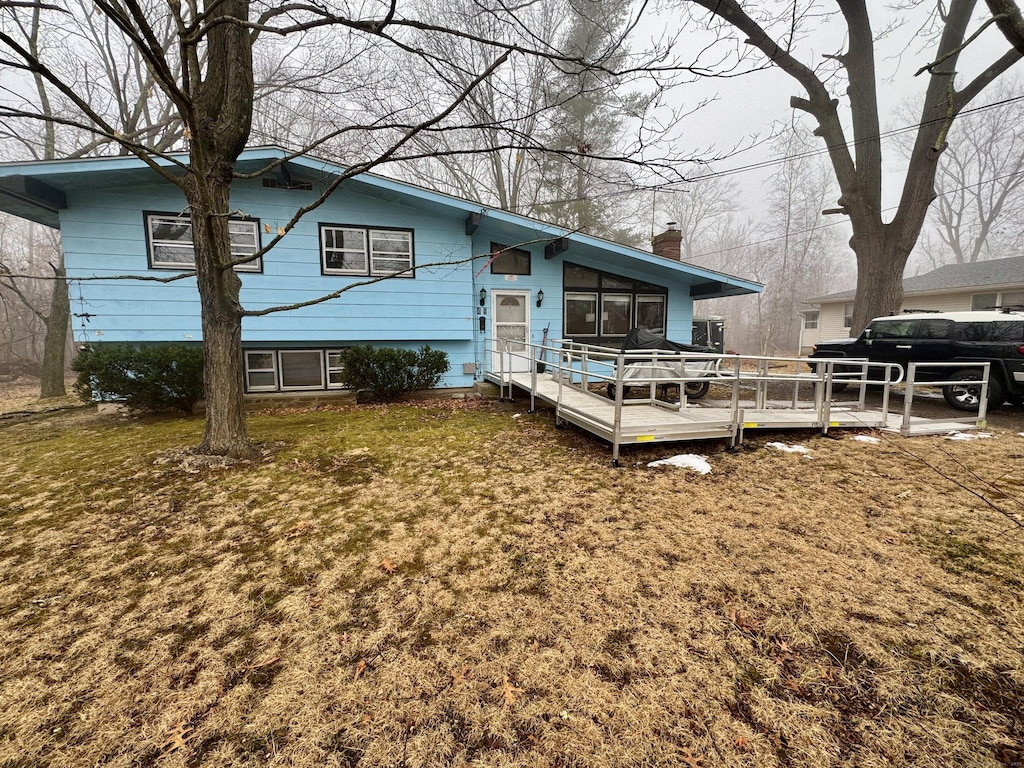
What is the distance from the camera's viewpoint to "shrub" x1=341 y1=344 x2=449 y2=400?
8.27m

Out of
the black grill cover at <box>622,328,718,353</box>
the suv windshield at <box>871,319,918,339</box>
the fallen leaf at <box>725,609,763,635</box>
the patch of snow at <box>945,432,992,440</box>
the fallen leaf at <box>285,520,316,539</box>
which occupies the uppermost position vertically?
the suv windshield at <box>871,319,918,339</box>

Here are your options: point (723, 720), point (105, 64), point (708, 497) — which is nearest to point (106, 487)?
point (723, 720)

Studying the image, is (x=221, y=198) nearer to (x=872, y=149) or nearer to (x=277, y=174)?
(x=277, y=174)

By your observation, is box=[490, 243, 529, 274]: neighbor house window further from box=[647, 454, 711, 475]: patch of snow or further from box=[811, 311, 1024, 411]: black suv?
box=[811, 311, 1024, 411]: black suv

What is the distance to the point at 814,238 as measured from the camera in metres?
31.8

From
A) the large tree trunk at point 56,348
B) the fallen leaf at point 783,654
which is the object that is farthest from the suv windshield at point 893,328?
the large tree trunk at point 56,348

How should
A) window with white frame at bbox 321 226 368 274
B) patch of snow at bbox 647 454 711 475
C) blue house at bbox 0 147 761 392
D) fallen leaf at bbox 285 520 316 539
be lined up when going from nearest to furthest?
fallen leaf at bbox 285 520 316 539, patch of snow at bbox 647 454 711 475, blue house at bbox 0 147 761 392, window with white frame at bbox 321 226 368 274

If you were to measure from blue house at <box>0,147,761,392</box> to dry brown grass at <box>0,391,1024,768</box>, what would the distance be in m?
4.23

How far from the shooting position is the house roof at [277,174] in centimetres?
645

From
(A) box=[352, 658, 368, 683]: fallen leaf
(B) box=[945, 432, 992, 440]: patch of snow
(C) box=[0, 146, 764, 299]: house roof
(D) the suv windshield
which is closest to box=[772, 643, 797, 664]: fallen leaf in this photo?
(A) box=[352, 658, 368, 683]: fallen leaf

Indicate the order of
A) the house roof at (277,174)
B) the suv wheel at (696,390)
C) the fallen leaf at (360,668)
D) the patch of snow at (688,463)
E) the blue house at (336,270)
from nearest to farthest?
the fallen leaf at (360,668)
the patch of snow at (688,463)
the house roof at (277,174)
the blue house at (336,270)
the suv wheel at (696,390)

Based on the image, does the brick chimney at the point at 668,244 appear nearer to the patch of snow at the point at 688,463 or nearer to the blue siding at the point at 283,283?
the blue siding at the point at 283,283

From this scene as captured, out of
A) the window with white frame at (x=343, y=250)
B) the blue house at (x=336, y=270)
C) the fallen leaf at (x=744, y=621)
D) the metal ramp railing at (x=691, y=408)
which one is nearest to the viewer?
the fallen leaf at (x=744, y=621)

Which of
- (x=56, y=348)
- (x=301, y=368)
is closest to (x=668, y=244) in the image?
(x=301, y=368)
